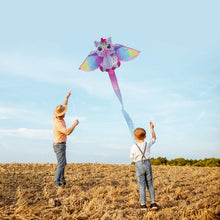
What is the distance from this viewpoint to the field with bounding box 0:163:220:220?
192 inches

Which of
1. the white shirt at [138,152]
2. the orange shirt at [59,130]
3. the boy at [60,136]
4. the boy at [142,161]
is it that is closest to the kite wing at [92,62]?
the boy at [60,136]

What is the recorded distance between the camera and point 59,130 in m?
6.50

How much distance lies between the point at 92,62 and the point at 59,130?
2161 mm

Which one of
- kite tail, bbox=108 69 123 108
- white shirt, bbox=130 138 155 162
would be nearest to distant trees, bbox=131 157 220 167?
kite tail, bbox=108 69 123 108

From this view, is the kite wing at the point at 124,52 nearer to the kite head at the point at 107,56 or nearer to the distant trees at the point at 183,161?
the kite head at the point at 107,56

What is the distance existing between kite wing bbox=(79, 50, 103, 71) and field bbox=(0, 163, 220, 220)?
3066 mm

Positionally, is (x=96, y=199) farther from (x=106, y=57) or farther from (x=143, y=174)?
(x=106, y=57)

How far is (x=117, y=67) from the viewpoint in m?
7.50

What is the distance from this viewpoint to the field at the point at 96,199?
16.0 feet

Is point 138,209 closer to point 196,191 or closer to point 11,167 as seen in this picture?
point 196,191

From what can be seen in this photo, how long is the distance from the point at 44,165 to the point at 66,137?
4980 mm

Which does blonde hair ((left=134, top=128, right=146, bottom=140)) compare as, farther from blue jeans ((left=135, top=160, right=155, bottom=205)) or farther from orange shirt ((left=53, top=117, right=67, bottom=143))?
orange shirt ((left=53, top=117, right=67, bottom=143))

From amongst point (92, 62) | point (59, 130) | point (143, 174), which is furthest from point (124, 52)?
point (143, 174)

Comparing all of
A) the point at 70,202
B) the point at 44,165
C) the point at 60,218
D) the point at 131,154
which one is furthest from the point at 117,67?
the point at 44,165
